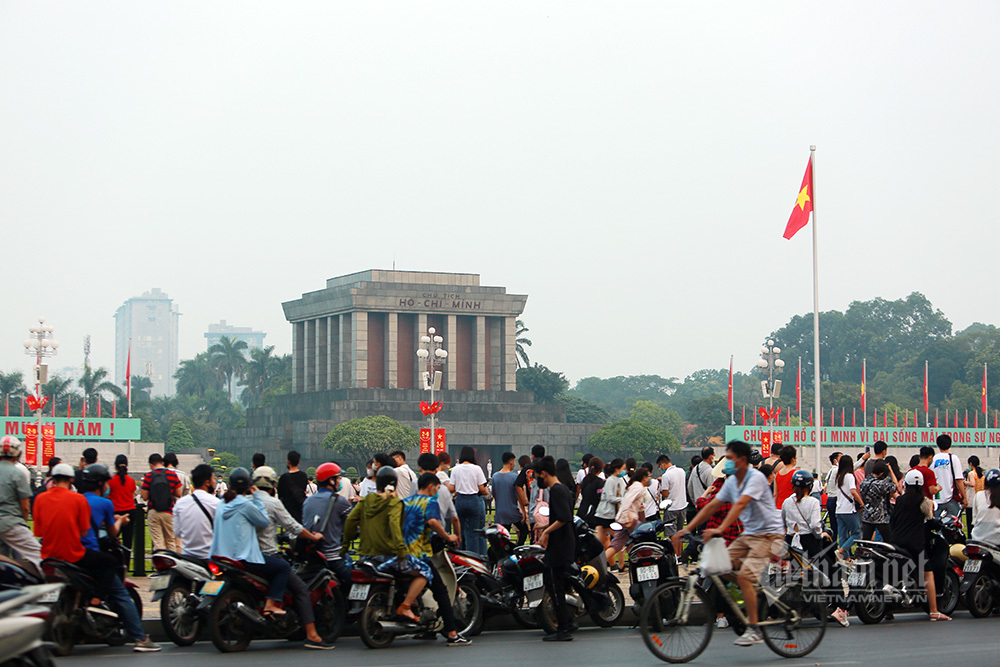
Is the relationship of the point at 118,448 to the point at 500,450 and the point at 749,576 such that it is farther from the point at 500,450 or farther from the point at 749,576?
the point at 749,576

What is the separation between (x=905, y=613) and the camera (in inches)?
484

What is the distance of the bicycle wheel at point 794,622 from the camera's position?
902 cm

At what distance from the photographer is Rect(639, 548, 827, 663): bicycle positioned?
8.71 metres

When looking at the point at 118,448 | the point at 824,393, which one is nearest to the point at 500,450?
the point at 118,448

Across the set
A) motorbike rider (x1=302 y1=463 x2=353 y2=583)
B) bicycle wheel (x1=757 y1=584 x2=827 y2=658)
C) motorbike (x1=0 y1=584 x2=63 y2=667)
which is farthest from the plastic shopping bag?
motorbike (x1=0 y1=584 x2=63 y2=667)

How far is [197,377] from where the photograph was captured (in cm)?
10938

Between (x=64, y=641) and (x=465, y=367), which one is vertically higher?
(x=465, y=367)

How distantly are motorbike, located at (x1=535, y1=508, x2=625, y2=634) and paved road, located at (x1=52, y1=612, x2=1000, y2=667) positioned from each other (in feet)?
0.82

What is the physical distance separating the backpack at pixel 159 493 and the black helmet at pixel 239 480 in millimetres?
4387

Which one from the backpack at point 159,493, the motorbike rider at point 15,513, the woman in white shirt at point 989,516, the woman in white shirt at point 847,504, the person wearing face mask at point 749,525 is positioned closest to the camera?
the person wearing face mask at point 749,525

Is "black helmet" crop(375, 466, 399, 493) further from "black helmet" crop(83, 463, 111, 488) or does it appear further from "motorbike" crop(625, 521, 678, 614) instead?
"motorbike" crop(625, 521, 678, 614)

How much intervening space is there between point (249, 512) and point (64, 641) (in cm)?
174

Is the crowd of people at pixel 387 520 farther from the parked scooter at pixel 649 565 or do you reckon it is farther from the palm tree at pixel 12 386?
the palm tree at pixel 12 386

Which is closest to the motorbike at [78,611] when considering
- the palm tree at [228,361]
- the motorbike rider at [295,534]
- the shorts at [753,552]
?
the motorbike rider at [295,534]
